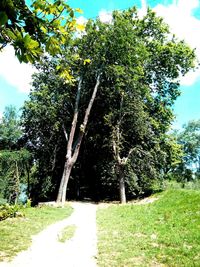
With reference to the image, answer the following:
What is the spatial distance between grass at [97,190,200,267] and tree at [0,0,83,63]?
572 centimetres

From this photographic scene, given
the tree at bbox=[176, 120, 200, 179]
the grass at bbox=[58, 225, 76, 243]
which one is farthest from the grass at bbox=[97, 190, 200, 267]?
the tree at bbox=[176, 120, 200, 179]

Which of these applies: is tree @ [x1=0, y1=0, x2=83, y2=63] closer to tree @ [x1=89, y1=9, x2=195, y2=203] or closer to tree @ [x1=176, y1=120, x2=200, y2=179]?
tree @ [x1=89, y1=9, x2=195, y2=203]

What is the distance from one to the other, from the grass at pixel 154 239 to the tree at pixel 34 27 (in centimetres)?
572

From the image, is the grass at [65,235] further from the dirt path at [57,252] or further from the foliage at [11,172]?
the foliage at [11,172]

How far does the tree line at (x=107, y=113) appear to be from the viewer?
80.0 feet

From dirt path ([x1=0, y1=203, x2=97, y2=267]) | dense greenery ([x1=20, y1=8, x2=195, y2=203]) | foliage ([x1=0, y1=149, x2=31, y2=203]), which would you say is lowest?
dirt path ([x1=0, y1=203, x2=97, y2=267])

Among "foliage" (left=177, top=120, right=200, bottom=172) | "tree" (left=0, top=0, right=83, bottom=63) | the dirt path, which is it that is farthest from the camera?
"foliage" (left=177, top=120, right=200, bottom=172)

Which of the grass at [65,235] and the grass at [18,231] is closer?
the grass at [18,231]

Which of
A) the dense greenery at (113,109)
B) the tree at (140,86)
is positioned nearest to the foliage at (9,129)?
the dense greenery at (113,109)

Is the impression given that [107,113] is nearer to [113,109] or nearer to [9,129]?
[113,109]

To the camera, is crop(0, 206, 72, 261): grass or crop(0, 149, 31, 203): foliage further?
crop(0, 149, 31, 203): foliage

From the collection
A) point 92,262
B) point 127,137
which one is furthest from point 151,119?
point 92,262

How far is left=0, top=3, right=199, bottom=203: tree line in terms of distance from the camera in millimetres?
24391

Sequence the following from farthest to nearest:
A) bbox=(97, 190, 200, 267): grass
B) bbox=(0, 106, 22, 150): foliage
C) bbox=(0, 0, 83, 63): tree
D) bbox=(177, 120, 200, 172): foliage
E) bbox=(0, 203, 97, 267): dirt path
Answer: bbox=(177, 120, 200, 172): foliage
bbox=(0, 106, 22, 150): foliage
bbox=(97, 190, 200, 267): grass
bbox=(0, 203, 97, 267): dirt path
bbox=(0, 0, 83, 63): tree
